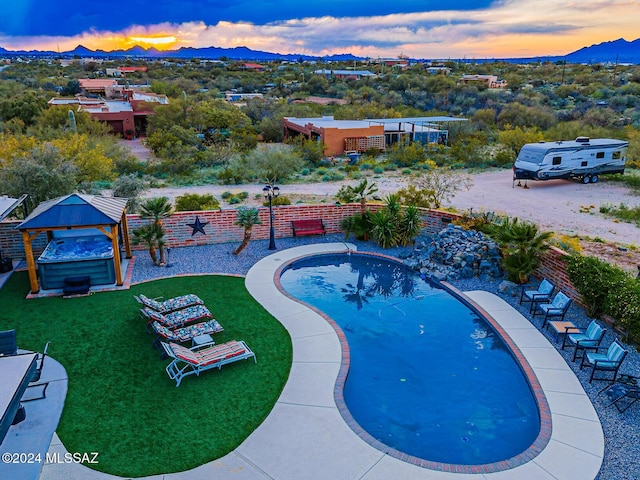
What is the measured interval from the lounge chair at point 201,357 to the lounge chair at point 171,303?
1.84 meters

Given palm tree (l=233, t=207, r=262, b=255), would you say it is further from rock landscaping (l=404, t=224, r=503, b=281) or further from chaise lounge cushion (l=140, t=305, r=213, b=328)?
rock landscaping (l=404, t=224, r=503, b=281)

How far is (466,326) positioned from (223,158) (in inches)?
1080

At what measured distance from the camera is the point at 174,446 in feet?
26.5

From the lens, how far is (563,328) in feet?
37.6

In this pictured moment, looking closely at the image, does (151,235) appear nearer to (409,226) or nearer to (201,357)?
(201,357)

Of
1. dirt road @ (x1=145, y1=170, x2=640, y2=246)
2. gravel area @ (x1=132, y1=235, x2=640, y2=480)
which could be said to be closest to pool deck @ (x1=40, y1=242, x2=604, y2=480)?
gravel area @ (x1=132, y1=235, x2=640, y2=480)

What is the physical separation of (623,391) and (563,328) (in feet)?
6.99

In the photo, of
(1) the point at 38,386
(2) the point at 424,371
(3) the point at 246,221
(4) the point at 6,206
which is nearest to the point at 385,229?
(3) the point at 246,221

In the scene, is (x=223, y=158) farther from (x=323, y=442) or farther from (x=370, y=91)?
(x=370, y=91)

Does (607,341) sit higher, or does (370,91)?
(370,91)

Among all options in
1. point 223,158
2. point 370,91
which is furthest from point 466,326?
point 370,91

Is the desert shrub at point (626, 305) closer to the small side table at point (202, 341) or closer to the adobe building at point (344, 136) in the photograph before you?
the small side table at point (202, 341)

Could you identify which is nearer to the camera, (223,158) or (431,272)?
(431,272)

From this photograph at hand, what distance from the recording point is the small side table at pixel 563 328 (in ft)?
36.8
